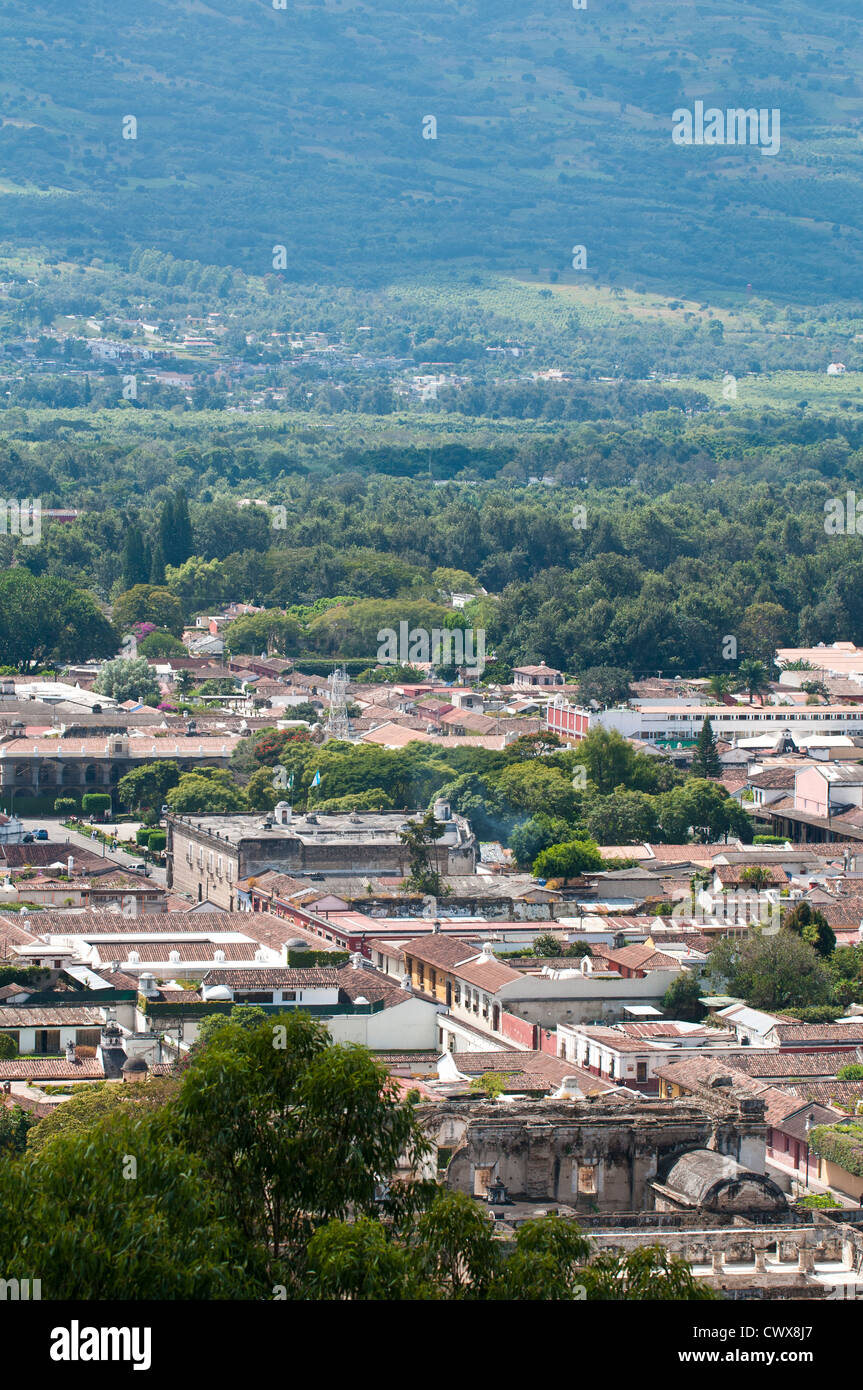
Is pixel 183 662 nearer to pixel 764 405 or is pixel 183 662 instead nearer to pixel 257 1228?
pixel 257 1228

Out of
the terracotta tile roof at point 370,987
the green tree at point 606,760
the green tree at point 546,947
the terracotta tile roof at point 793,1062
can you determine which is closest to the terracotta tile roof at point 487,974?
the terracotta tile roof at point 370,987

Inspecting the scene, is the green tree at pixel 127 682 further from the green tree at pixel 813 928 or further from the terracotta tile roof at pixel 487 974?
the terracotta tile roof at pixel 487 974

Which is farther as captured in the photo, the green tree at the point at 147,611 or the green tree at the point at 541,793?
the green tree at the point at 147,611

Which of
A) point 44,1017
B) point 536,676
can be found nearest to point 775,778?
point 536,676

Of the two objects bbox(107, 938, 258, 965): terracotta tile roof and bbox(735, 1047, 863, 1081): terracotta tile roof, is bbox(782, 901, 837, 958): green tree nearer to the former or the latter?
bbox(735, 1047, 863, 1081): terracotta tile roof

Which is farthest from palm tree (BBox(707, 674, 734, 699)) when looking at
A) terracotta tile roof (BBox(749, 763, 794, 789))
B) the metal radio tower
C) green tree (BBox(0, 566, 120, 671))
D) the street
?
the street
